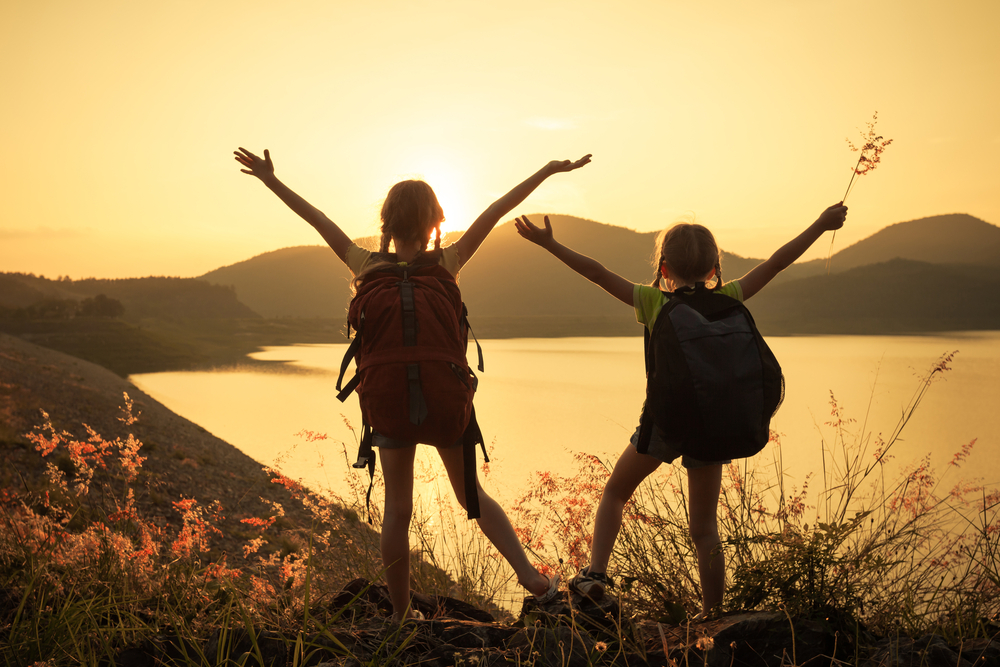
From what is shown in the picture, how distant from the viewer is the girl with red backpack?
201cm

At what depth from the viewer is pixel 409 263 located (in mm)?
2115

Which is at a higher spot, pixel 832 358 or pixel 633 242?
pixel 633 242

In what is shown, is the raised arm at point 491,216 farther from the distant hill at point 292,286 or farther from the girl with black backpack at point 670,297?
the distant hill at point 292,286

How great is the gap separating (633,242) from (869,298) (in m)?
69.7

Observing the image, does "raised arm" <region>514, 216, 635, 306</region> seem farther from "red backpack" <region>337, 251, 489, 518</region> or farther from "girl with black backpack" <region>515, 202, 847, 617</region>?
"red backpack" <region>337, 251, 489, 518</region>

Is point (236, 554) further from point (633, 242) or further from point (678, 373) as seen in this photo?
point (633, 242)

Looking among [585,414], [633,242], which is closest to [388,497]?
[585,414]

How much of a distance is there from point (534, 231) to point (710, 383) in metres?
0.85

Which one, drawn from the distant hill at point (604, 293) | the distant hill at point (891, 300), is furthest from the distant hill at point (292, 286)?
the distant hill at point (891, 300)

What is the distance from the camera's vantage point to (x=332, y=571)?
3326mm

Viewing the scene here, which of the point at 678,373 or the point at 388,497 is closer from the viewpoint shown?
the point at 678,373

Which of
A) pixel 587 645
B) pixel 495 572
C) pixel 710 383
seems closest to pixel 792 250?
pixel 710 383

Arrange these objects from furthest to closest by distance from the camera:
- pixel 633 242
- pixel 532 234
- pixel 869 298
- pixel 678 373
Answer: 1. pixel 633 242
2. pixel 869 298
3. pixel 532 234
4. pixel 678 373

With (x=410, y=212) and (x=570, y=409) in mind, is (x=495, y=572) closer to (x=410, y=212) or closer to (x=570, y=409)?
(x=410, y=212)
